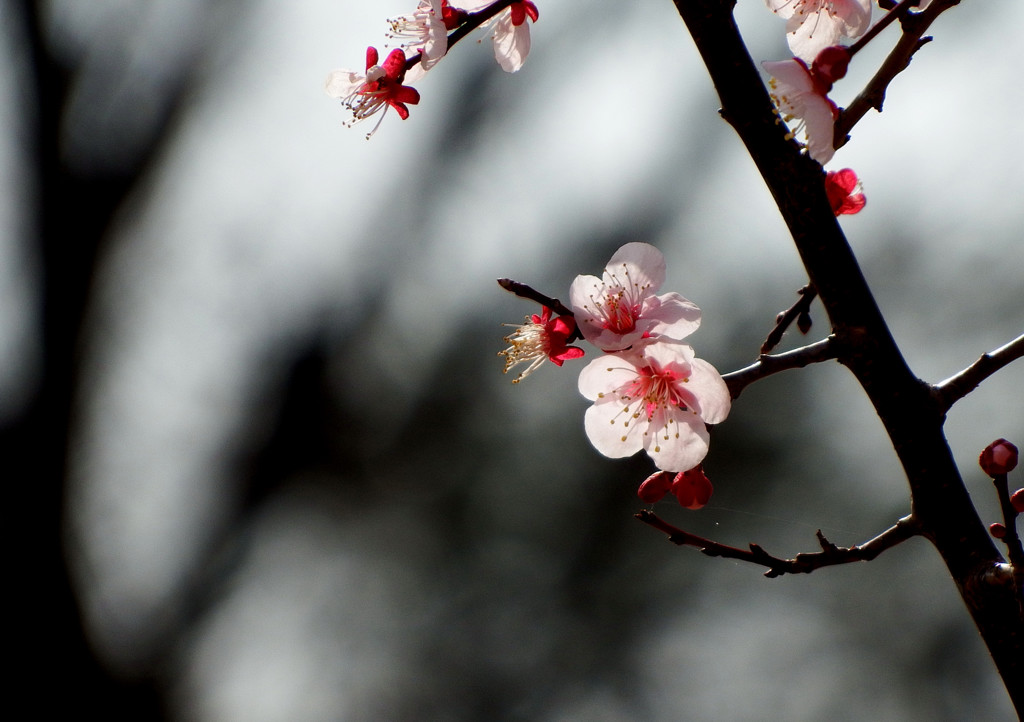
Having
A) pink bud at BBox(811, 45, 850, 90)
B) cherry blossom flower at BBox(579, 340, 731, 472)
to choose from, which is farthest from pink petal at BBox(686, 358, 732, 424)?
pink bud at BBox(811, 45, 850, 90)

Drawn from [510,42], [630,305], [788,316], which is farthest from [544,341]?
[510,42]

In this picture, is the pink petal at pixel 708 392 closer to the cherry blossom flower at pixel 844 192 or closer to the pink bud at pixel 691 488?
the pink bud at pixel 691 488

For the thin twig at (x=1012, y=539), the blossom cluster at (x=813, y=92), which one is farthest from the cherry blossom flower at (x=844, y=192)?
the thin twig at (x=1012, y=539)

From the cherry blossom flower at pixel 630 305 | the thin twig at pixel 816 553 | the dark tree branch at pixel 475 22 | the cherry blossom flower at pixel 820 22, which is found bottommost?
the thin twig at pixel 816 553

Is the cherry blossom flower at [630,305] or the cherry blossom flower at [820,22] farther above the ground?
the cherry blossom flower at [820,22]

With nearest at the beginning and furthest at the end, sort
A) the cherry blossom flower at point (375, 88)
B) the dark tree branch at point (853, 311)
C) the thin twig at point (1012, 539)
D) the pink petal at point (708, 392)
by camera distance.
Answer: the thin twig at point (1012, 539) < the dark tree branch at point (853, 311) < the pink petal at point (708, 392) < the cherry blossom flower at point (375, 88)

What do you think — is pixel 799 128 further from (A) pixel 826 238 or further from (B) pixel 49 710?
(B) pixel 49 710

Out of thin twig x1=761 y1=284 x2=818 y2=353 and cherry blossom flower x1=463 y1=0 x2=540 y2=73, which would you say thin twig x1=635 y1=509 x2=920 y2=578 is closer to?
thin twig x1=761 y1=284 x2=818 y2=353

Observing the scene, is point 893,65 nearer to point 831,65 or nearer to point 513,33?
point 831,65
